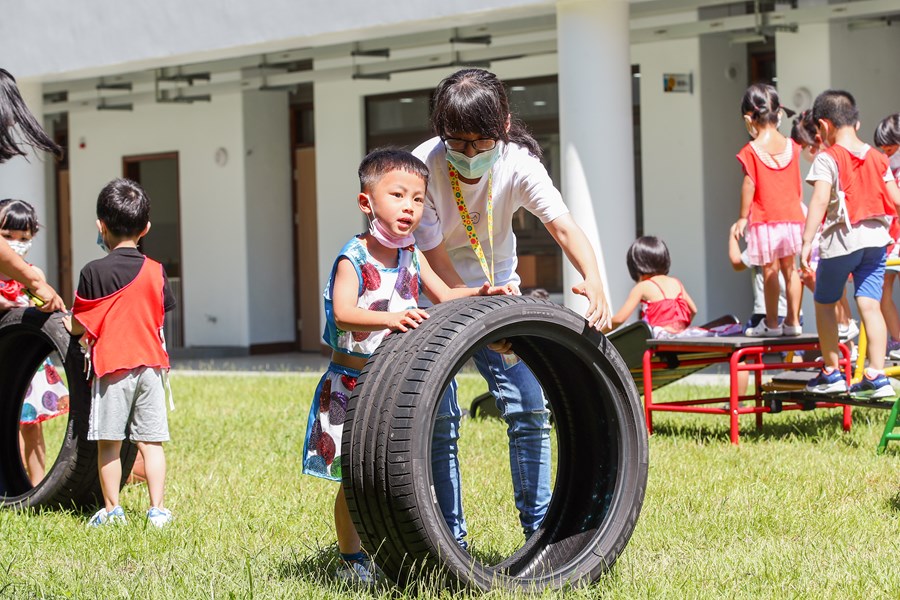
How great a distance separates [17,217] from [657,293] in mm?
4296

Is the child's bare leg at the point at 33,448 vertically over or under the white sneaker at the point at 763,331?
under

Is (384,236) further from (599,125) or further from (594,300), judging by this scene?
(599,125)

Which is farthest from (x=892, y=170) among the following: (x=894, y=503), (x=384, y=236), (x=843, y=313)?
(x=384, y=236)

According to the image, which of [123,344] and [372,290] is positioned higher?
[372,290]

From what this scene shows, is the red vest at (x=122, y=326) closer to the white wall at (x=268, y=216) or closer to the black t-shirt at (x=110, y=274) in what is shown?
the black t-shirt at (x=110, y=274)

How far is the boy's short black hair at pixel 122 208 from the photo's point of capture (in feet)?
18.4

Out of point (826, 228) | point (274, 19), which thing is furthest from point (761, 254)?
point (274, 19)

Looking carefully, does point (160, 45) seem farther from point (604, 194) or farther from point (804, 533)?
point (804, 533)

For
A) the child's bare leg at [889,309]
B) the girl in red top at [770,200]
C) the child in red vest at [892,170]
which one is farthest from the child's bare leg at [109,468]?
the child's bare leg at [889,309]

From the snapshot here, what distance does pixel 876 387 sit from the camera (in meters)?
7.18

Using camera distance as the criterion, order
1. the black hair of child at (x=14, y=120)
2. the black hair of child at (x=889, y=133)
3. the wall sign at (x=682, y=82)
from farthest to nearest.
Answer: the wall sign at (x=682, y=82), the black hair of child at (x=889, y=133), the black hair of child at (x=14, y=120)

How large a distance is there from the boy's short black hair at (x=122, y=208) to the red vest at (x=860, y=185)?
3972 millimetres

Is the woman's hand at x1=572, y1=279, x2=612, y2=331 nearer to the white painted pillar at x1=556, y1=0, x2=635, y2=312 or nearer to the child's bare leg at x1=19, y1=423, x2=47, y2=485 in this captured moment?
the child's bare leg at x1=19, y1=423, x2=47, y2=485

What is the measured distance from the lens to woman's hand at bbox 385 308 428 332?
12.9 feet
